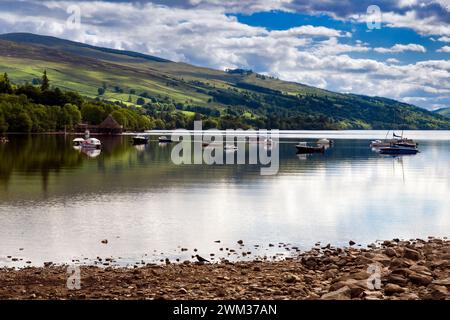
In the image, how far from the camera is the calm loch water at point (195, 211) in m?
37.9

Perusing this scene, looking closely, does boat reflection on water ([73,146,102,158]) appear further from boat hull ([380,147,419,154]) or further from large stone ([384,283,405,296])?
large stone ([384,283,405,296])

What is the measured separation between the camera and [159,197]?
62.1 meters

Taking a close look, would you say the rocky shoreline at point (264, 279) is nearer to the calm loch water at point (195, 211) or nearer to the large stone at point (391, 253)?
the large stone at point (391, 253)

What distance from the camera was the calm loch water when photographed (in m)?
37.9

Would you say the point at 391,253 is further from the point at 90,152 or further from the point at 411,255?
the point at 90,152

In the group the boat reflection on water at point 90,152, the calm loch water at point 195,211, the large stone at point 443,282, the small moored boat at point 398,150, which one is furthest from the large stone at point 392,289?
the small moored boat at point 398,150

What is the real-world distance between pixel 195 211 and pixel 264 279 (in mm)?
25459

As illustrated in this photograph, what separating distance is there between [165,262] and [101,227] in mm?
12147

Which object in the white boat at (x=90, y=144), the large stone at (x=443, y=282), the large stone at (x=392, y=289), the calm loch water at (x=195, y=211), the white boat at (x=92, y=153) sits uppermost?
the white boat at (x=90, y=144)

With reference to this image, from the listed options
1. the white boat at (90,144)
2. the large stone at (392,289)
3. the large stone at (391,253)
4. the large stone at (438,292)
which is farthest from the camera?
the white boat at (90,144)

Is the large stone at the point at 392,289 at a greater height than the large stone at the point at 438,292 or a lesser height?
lesser

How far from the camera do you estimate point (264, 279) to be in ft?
90.9

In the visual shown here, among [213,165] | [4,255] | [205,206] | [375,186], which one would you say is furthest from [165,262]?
[213,165]

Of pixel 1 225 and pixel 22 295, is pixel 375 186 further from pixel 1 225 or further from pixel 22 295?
pixel 22 295
